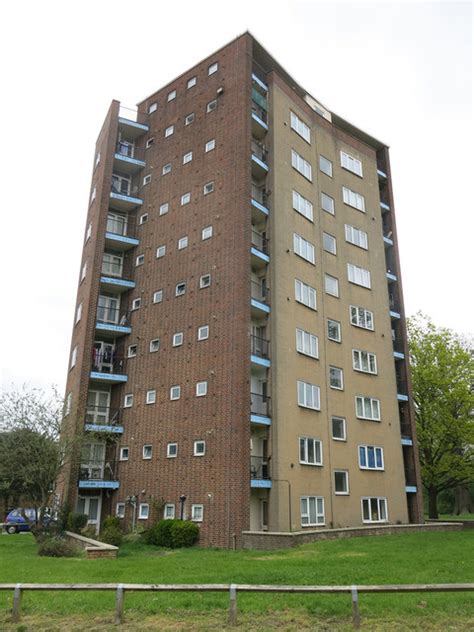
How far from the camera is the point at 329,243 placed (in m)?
33.0

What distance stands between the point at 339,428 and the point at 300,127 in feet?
59.9

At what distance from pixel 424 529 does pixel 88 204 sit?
28953 millimetres

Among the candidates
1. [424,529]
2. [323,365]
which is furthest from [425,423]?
[323,365]

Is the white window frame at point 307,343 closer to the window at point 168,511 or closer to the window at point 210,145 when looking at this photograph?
the window at point 168,511

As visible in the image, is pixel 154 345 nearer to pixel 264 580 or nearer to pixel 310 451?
pixel 310 451

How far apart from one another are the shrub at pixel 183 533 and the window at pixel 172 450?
146 inches

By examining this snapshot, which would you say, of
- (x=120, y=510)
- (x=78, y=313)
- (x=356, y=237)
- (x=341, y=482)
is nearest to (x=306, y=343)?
(x=341, y=482)

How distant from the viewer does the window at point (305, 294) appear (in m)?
29.3

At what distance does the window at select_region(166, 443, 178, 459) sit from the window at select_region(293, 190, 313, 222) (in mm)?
14459

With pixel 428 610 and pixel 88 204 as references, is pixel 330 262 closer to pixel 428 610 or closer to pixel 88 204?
pixel 88 204

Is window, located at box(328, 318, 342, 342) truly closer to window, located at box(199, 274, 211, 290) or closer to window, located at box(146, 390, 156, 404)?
window, located at box(199, 274, 211, 290)

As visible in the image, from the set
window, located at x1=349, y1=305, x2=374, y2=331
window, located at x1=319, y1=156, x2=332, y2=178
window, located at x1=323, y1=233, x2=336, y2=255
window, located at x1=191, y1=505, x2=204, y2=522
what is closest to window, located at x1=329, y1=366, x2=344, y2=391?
window, located at x1=349, y1=305, x2=374, y2=331

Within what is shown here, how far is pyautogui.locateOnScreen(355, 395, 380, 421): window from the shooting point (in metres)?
30.5

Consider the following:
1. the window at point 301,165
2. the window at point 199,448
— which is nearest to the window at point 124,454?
the window at point 199,448
